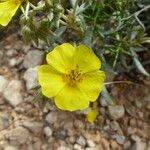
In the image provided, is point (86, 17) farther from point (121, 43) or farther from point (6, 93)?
point (6, 93)

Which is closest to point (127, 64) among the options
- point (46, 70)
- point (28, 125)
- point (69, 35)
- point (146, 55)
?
point (146, 55)

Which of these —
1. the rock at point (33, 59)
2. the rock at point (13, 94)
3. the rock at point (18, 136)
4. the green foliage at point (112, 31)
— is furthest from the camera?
the rock at point (33, 59)

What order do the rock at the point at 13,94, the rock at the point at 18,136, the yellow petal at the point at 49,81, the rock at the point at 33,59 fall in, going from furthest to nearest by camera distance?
the rock at the point at 33,59
the rock at the point at 13,94
the rock at the point at 18,136
the yellow petal at the point at 49,81

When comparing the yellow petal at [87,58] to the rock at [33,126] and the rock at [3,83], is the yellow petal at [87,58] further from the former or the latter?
the rock at [3,83]

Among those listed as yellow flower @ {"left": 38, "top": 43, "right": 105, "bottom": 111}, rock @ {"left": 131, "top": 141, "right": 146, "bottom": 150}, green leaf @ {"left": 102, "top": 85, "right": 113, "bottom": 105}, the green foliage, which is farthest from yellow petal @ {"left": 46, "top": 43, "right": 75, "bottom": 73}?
rock @ {"left": 131, "top": 141, "right": 146, "bottom": 150}

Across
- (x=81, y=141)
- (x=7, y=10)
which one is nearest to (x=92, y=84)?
(x=7, y=10)

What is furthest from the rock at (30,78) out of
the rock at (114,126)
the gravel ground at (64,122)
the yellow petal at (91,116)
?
the rock at (114,126)
